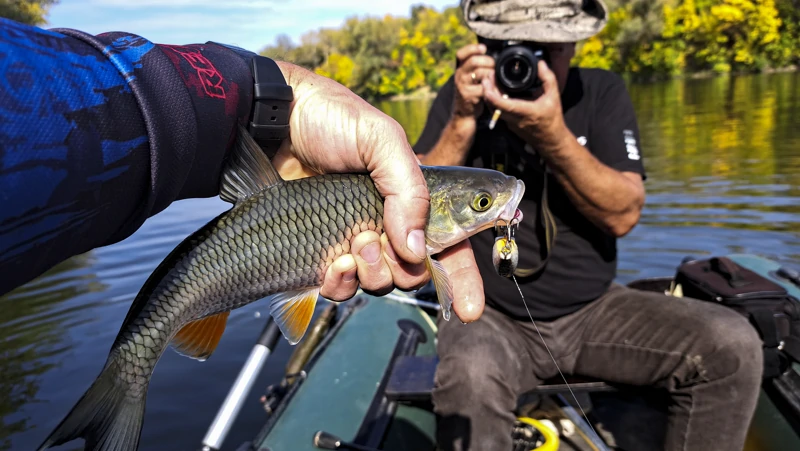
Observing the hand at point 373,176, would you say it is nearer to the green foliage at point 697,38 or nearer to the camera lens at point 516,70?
the camera lens at point 516,70

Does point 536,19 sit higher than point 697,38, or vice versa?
point 536,19

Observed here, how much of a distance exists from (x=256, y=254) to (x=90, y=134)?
2.13ft

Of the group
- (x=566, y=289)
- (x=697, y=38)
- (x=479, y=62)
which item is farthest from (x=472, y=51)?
(x=697, y=38)

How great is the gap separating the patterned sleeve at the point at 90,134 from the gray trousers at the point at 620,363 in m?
1.73

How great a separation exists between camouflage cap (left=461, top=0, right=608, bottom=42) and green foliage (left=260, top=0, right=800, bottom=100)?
93.3 feet

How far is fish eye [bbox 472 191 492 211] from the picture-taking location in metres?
1.85

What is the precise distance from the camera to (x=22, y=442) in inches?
177

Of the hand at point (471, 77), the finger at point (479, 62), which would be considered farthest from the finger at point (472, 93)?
the finger at point (479, 62)

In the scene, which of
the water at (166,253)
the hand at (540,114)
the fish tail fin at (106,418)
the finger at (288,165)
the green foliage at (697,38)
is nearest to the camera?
the fish tail fin at (106,418)

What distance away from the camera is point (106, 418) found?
1.46 m

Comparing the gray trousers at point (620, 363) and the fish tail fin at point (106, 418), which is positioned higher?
the fish tail fin at point (106, 418)

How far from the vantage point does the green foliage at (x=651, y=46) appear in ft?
141

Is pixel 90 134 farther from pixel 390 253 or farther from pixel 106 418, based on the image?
pixel 390 253

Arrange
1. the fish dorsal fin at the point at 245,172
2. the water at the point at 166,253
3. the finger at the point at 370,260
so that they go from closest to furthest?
the fish dorsal fin at the point at 245,172
the finger at the point at 370,260
the water at the point at 166,253
